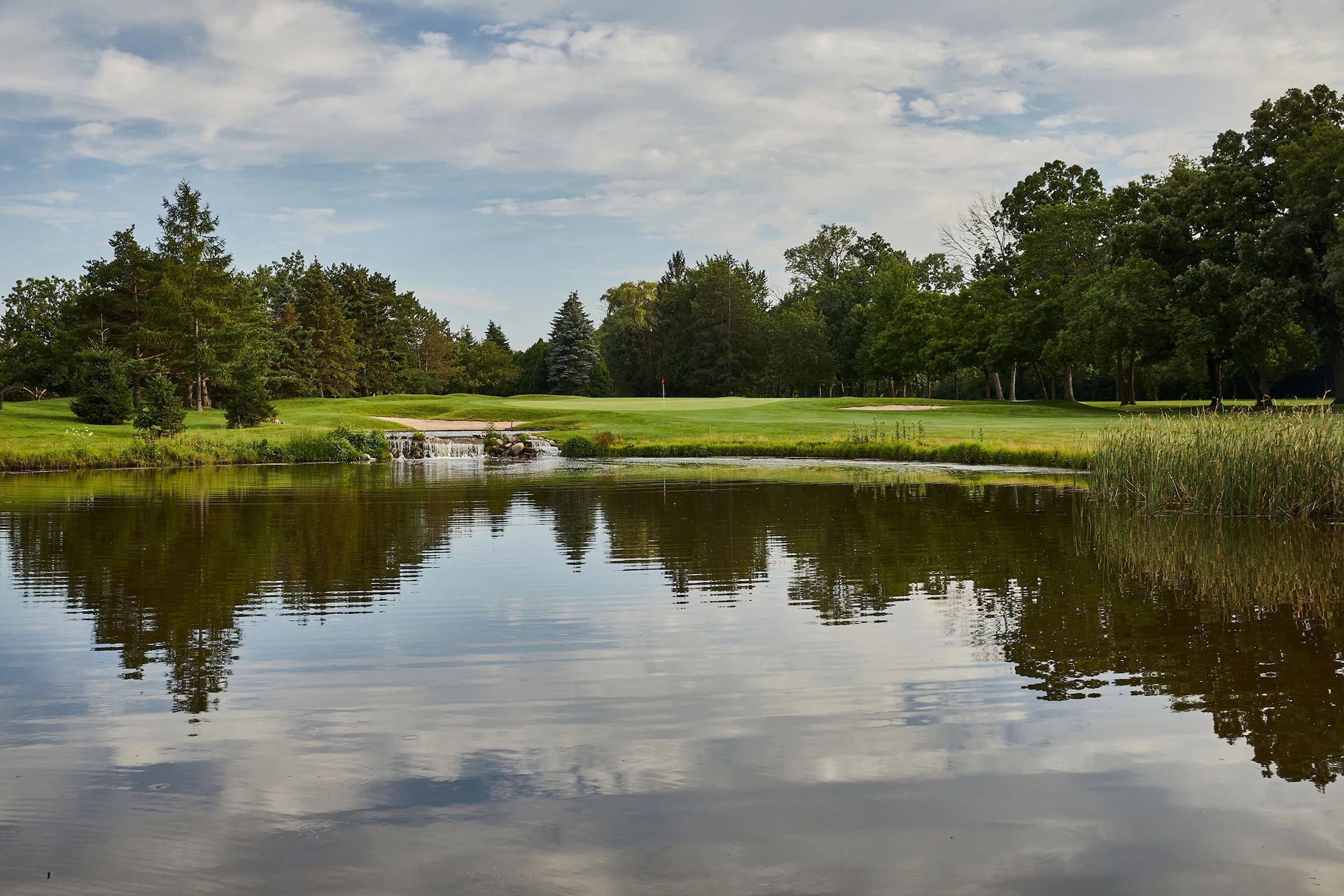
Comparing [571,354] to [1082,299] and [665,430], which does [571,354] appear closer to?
[1082,299]

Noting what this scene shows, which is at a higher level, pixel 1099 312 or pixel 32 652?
pixel 1099 312

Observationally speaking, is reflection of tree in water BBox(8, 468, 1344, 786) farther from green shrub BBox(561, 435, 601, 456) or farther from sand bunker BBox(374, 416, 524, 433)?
sand bunker BBox(374, 416, 524, 433)

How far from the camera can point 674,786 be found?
5250mm

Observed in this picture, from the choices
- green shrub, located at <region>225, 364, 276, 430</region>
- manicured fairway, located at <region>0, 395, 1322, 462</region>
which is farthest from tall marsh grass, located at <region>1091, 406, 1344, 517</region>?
green shrub, located at <region>225, 364, 276, 430</region>

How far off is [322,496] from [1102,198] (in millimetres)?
48923

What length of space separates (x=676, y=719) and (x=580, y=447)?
97.9ft

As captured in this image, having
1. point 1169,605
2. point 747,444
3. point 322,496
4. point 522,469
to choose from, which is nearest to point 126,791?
point 1169,605

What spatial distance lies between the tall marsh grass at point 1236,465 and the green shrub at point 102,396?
3774 cm

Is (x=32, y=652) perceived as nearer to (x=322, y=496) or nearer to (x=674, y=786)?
(x=674, y=786)

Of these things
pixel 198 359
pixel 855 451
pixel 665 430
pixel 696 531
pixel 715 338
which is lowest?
pixel 696 531

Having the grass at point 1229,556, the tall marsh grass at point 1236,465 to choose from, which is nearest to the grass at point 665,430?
the tall marsh grass at point 1236,465

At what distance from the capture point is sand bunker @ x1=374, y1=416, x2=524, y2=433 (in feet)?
142

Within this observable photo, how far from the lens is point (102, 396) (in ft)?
137

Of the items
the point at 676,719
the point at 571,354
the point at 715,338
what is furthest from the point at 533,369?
the point at 676,719
